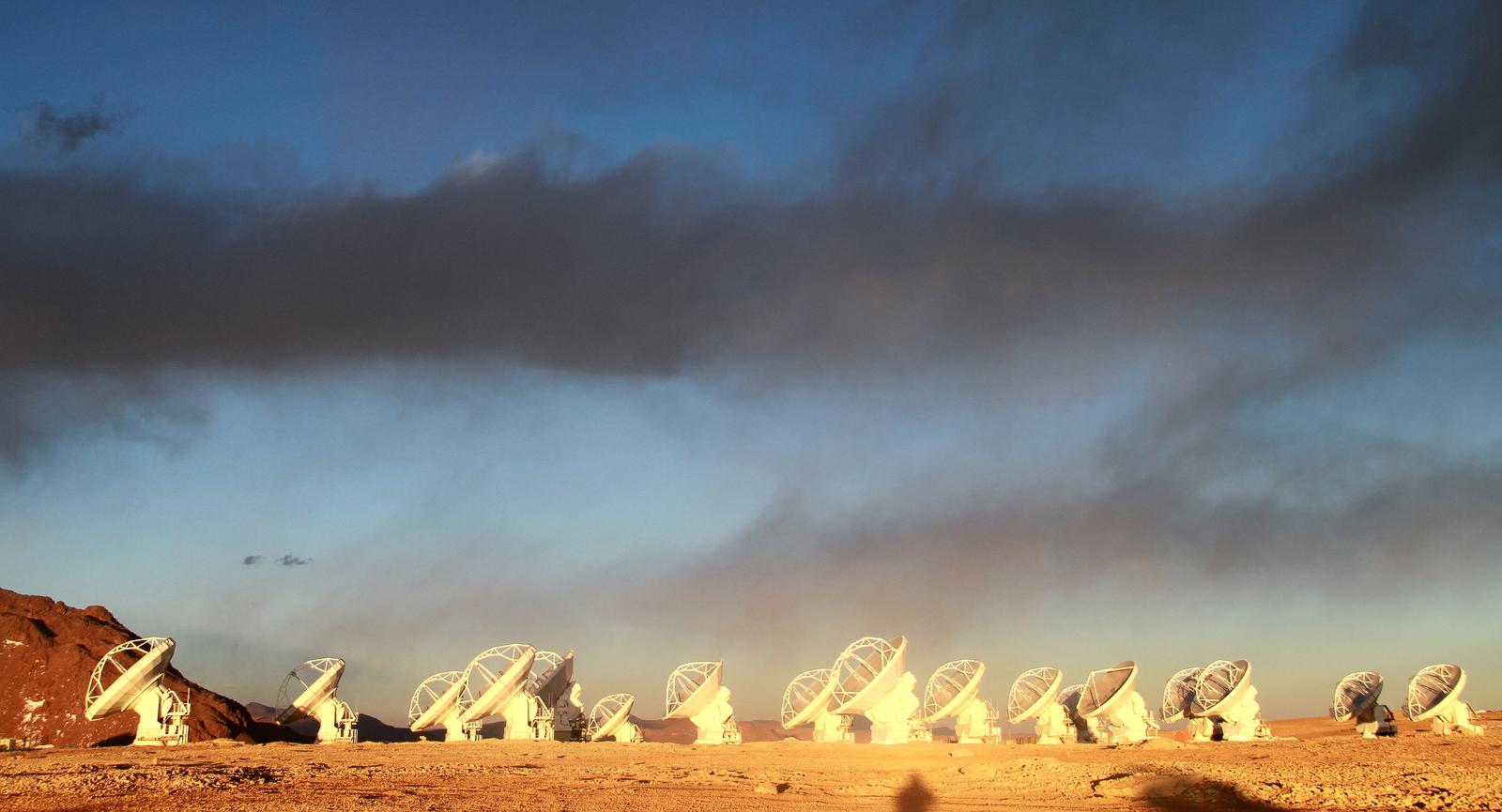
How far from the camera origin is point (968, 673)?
63.5 metres

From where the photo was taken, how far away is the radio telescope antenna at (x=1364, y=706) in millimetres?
68812

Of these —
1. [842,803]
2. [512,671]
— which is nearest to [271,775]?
[842,803]

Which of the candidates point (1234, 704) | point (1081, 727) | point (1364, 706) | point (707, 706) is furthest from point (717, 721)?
point (1364, 706)

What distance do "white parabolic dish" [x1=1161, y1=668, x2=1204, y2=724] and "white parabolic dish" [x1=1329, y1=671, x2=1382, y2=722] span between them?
11.6 meters

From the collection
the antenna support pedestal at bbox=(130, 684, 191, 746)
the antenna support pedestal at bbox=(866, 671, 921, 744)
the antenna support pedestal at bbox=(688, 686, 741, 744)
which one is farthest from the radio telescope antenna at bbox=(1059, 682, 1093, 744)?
the antenna support pedestal at bbox=(130, 684, 191, 746)

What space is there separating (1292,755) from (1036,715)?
29.4 m

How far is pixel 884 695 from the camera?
190ft

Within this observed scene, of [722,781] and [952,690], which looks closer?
[722,781]

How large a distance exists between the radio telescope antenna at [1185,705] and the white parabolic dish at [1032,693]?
32.5 feet

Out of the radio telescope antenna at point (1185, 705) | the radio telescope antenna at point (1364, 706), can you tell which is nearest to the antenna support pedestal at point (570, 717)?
the radio telescope antenna at point (1185, 705)

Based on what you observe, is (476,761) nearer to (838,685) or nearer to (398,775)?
(398,775)

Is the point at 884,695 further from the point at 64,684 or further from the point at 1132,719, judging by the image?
the point at 64,684

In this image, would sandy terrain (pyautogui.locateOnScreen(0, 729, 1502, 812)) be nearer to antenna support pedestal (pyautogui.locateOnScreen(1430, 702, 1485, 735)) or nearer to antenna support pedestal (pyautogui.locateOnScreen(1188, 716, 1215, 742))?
antenna support pedestal (pyautogui.locateOnScreen(1188, 716, 1215, 742))

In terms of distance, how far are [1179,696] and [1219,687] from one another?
16.5ft
